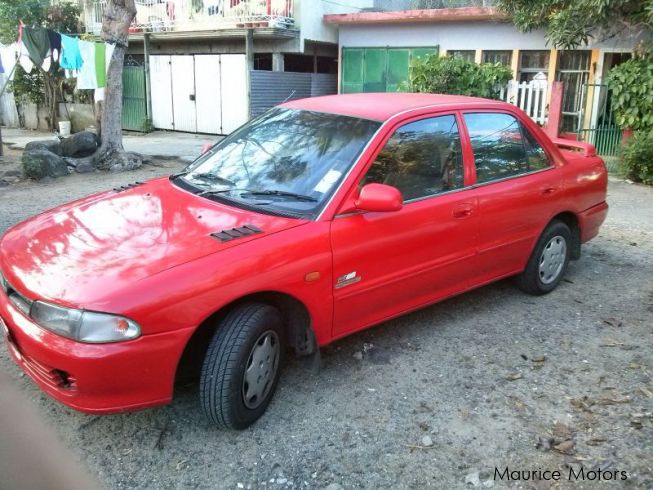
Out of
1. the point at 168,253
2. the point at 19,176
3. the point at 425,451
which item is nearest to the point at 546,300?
the point at 425,451

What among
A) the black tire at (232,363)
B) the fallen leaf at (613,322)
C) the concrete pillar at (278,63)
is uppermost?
the concrete pillar at (278,63)

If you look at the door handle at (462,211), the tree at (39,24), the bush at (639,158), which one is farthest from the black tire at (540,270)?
the tree at (39,24)

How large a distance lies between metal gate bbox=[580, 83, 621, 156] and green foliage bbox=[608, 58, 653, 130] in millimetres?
1188

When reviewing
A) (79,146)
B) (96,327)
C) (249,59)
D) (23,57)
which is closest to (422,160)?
(96,327)

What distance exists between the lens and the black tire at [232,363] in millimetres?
2867

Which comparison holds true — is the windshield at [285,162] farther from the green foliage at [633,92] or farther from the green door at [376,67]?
the green door at [376,67]

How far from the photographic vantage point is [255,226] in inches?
124

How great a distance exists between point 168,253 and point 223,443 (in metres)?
1.01

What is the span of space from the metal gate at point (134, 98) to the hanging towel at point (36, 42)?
743cm

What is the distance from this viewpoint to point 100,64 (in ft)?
36.6

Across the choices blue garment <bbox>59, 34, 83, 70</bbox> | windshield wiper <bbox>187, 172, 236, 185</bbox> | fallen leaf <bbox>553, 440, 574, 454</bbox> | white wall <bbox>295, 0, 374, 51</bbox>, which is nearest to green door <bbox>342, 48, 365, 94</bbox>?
white wall <bbox>295, 0, 374, 51</bbox>

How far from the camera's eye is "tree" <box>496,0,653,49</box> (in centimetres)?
1018

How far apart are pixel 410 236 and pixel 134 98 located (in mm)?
18111

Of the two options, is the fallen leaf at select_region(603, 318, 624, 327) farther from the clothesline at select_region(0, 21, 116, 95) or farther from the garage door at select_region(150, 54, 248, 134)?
the garage door at select_region(150, 54, 248, 134)
